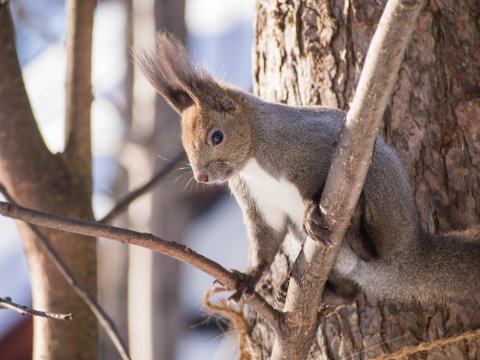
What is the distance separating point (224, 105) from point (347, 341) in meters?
0.75

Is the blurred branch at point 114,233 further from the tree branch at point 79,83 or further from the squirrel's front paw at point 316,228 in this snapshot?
the tree branch at point 79,83

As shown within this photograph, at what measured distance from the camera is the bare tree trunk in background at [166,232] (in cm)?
545

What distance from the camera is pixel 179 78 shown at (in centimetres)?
234

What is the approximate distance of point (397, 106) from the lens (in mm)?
2592

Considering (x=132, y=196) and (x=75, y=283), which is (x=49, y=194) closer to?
(x=132, y=196)

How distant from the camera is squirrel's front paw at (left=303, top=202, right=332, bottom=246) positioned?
6.64 feet

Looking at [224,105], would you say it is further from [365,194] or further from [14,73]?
[14,73]

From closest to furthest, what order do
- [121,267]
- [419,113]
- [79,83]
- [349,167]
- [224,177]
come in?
[349,167]
[224,177]
[419,113]
[79,83]
[121,267]

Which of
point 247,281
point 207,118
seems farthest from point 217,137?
point 247,281

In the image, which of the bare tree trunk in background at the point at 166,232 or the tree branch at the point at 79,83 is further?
the bare tree trunk in background at the point at 166,232

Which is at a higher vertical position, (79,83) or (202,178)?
(79,83)

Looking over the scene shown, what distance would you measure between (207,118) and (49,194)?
539 mm

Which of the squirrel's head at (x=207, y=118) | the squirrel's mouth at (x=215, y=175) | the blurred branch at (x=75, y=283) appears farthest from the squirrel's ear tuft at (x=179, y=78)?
the blurred branch at (x=75, y=283)

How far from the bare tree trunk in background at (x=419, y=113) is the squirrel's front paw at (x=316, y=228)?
0.54m
